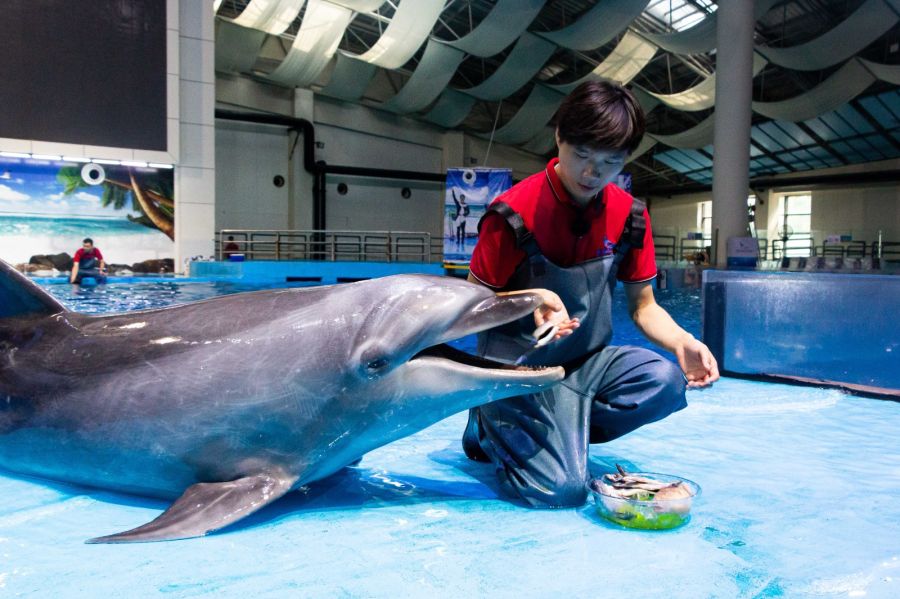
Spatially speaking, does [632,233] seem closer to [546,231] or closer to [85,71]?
[546,231]

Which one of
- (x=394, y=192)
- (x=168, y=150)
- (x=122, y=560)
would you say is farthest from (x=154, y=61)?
(x=122, y=560)

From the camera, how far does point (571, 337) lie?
262 centimetres

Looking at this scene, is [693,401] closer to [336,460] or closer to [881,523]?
[881,523]

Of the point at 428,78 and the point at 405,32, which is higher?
the point at 405,32

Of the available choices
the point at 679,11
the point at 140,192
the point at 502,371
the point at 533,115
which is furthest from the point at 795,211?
the point at 502,371

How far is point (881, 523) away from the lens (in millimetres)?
2266

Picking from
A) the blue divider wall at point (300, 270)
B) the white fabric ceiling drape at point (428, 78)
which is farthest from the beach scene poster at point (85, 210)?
the white fabric ceiling drape at point (428, 78)

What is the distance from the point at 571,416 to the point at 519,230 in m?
0.69

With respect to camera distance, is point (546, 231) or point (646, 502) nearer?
point (646, 502)

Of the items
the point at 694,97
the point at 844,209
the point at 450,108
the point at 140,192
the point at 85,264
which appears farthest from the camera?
the point at 844,209

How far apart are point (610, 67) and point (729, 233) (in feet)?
34.2

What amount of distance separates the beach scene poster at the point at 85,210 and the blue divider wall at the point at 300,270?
1.58 m

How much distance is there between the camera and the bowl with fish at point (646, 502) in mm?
2174

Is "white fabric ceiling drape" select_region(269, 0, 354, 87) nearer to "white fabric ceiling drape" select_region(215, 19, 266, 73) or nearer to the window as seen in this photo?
"white fabric ceiling drape" select_region(215, 19, 266, 73)
